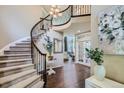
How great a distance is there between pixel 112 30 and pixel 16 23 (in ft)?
8.09

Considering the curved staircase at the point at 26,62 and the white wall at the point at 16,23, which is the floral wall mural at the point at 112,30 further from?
the white wall at the point at 16,23

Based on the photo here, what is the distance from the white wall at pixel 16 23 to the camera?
9.75 ft

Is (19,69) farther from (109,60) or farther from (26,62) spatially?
(109,60)

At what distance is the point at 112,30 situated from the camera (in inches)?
75.9

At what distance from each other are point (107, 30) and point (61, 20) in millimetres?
3995

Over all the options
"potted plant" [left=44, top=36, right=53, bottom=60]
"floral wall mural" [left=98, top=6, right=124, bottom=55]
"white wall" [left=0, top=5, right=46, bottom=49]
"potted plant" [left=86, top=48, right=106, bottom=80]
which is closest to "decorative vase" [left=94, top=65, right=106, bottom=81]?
"potted plant" [left=86, top=48, right=106, bottom=80]

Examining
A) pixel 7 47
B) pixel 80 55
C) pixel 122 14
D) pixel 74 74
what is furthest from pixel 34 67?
pixel 122 14

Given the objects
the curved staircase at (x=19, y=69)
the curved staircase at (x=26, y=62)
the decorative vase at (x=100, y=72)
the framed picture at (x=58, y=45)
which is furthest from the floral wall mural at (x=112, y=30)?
the framed picture at (x=58, y=45)

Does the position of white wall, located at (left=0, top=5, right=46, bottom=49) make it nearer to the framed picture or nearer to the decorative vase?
the framed picture

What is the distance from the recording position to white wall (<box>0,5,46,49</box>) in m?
2.97

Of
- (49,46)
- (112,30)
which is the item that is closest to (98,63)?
(112,30)

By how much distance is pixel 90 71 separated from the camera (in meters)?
2.41

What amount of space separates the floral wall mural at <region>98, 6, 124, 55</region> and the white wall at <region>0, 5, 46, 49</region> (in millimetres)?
1477
